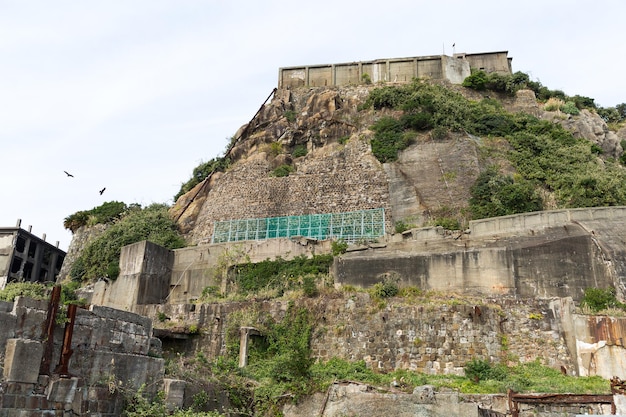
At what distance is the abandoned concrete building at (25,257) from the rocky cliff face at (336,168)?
37.7ft

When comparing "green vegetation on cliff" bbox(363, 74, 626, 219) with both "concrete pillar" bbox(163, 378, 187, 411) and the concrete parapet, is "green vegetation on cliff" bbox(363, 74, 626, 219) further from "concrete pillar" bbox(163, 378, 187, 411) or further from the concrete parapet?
the concrete parapet

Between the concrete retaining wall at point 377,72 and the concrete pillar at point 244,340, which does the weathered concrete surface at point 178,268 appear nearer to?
the concrete pillar at point 244,340

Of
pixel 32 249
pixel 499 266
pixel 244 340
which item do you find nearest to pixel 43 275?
pixel 32 249

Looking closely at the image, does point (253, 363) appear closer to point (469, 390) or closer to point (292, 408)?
point (292, 408)

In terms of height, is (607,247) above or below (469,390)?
above

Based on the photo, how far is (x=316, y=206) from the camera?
29141mm

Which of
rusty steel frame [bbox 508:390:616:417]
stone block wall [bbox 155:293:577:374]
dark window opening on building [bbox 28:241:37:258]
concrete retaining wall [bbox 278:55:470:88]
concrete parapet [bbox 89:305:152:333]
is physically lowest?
rusty steel frame [bbox 508:390:616:417]

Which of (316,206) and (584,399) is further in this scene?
(316,206)

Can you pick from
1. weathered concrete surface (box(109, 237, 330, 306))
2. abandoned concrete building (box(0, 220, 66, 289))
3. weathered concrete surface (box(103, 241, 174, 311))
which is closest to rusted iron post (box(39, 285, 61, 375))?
weathered concrete surface (box(109, 237, 330, 306))

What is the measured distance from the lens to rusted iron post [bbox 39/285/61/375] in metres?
8.42

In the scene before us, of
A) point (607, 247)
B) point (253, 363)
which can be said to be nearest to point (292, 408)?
point (253, 363)

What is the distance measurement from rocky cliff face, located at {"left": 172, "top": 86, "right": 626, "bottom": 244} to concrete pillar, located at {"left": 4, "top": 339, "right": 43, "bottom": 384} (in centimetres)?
1926

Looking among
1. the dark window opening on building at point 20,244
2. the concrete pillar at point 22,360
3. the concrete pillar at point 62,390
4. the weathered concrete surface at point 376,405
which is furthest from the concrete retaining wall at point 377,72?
the concrete pillar at point 22,360

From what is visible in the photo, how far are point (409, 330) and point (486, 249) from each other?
13.1 ft
